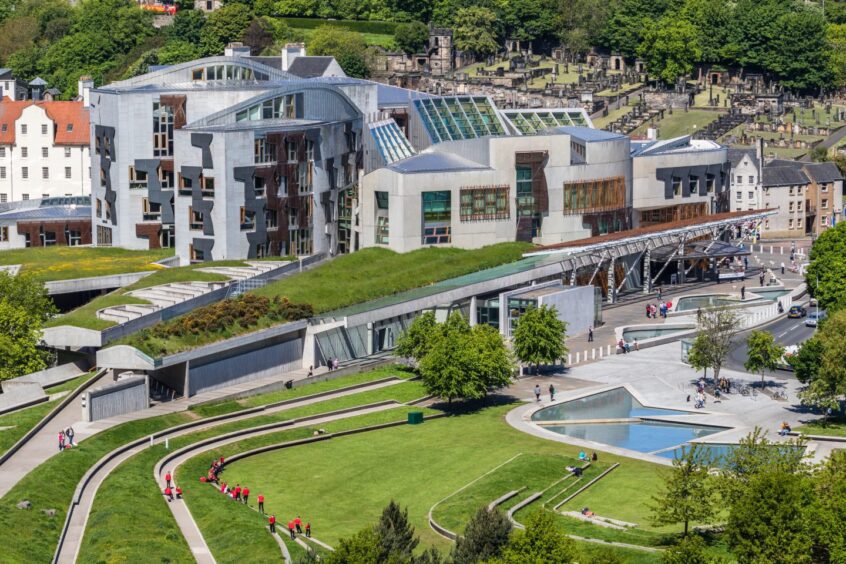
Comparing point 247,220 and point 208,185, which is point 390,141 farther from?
point 208,185

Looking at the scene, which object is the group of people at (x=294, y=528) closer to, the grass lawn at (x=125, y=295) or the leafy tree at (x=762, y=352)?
the grass lawn at (x=125, y=295)

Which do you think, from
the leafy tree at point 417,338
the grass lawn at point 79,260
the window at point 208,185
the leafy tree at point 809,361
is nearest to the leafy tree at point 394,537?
the leafy tree at point 417,338

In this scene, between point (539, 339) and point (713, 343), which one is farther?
point (539, 339)

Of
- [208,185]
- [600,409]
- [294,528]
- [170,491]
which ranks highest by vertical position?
[208,185]

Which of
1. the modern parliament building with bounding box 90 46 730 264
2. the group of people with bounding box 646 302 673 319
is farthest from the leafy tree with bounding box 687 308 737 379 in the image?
the modern parliament building with bounding box 90 46 730 264

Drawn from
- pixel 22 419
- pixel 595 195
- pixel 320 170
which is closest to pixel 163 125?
pixel 320 170
